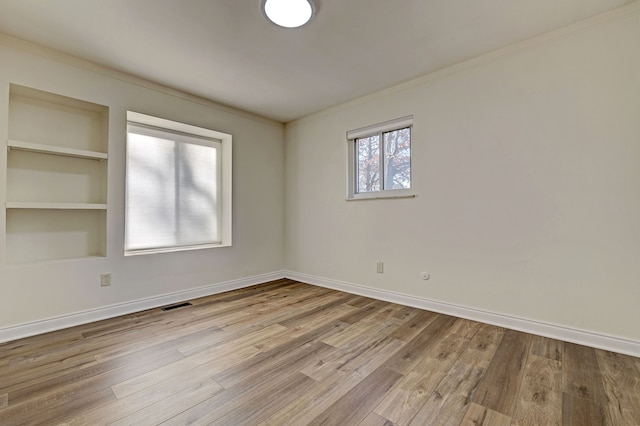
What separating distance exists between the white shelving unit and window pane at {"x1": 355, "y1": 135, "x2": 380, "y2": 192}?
8.86ft

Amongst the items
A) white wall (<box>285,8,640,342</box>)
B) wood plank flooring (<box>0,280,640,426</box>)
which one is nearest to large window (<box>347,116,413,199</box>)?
white wall (<box>285,8,640,342</box>)

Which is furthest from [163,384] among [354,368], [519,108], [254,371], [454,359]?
[519,108]

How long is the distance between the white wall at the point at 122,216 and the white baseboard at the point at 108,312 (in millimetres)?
35

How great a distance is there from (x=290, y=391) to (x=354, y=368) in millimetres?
445

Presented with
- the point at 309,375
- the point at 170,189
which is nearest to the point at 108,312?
the point at 170,189

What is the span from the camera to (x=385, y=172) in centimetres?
332

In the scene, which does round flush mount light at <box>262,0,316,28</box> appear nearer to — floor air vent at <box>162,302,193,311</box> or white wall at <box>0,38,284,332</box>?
white wall at <box>0,38,284,332</box>

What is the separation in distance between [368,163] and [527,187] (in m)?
1.66

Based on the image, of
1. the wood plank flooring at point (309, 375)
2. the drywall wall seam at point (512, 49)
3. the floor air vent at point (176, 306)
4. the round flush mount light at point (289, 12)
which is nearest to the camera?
the wood plank flooring at point (309, 375)


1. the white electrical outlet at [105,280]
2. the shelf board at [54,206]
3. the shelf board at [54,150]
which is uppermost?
the shelf board at [54,150]

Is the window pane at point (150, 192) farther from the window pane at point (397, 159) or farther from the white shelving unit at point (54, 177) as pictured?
the window pane at point (397, 159)

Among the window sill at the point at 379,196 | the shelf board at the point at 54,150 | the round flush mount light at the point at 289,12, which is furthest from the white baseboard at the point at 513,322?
the shelf board at the point at 54,150

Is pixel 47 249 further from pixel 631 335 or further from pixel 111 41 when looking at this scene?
pixel 631 335

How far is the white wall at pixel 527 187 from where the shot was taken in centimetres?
198
